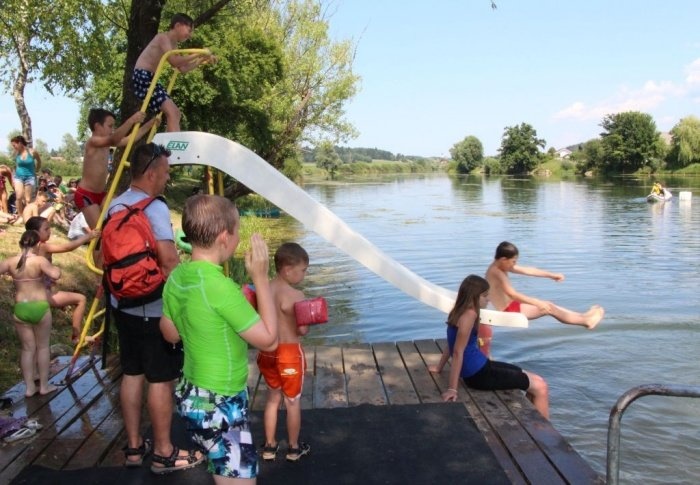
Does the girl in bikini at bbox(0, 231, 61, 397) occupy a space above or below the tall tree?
below

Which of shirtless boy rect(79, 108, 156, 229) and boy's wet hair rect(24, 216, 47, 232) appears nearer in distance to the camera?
shirtless boy rect(79, 108, 156, 229)

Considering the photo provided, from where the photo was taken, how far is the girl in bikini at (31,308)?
5.02 metres

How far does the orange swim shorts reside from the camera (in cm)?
378

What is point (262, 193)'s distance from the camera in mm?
5293

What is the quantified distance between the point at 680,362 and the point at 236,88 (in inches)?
768

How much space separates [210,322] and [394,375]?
3.30 meters

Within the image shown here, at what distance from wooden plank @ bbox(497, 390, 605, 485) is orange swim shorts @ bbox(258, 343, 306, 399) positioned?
1.71 meters

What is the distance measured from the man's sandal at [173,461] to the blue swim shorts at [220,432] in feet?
3.70

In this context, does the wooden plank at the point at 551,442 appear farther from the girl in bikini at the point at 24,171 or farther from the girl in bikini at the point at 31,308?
the girl in bikini at the point at 24,171

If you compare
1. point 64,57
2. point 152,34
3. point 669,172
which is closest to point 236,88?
point 64,57

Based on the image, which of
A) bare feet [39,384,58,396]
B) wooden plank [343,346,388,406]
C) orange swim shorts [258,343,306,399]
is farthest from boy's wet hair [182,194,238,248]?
bare feet [39,384,58,396]

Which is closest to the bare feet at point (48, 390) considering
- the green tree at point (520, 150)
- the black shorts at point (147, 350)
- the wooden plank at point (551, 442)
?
the black shorts at point (147, 350)

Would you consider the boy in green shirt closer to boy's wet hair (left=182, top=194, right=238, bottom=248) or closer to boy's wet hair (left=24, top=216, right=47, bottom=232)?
boy's wet hair (left=182, top=194, right=238, bottom=248)

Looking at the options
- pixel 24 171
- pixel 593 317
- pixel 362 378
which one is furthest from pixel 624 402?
pixel 24 171
